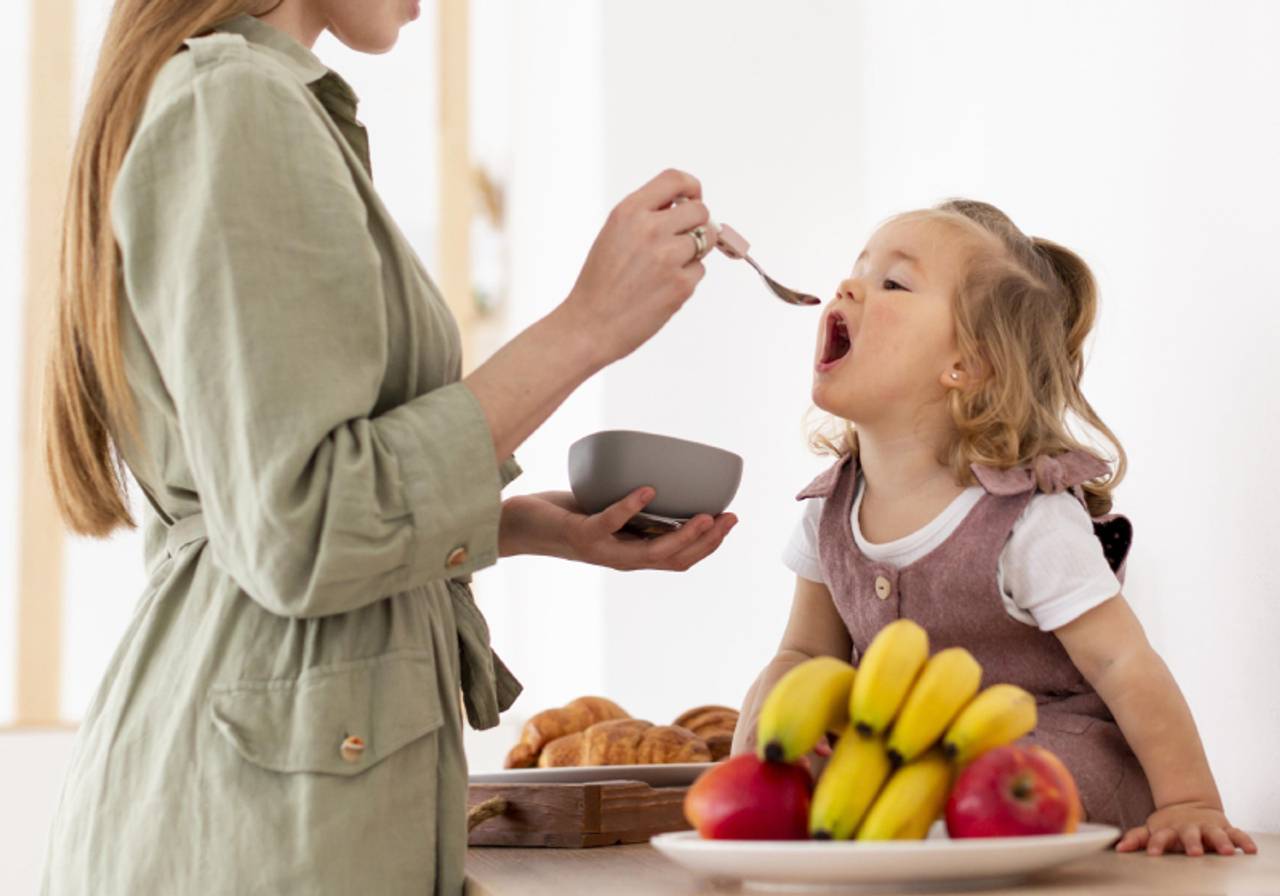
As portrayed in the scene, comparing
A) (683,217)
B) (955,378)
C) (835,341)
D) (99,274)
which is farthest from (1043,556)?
(99,274)

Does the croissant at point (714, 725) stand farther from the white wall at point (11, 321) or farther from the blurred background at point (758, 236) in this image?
the white wall at point (11, 321)

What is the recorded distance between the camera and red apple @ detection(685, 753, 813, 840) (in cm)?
81

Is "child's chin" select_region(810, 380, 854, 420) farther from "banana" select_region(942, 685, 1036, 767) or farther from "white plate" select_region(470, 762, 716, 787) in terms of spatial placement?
"banana" select_region(942, 685, 1036, 767)

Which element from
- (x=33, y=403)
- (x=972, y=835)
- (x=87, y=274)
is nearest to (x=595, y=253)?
(x=87, y=274)

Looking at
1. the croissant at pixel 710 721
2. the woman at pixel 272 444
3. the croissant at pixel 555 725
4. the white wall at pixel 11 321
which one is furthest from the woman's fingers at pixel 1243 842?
the white wall at pixel 11 321

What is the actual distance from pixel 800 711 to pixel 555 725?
88cm

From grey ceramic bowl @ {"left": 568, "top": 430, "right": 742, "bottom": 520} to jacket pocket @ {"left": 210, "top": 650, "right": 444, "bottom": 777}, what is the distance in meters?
0.30

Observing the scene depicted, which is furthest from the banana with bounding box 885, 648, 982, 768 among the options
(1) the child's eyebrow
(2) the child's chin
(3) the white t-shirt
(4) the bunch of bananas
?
(1) the child's eyebrow

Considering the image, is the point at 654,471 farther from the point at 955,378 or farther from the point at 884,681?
the point at 884,681

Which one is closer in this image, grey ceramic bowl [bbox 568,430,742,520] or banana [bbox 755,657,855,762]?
banana [bbox 755,657,855,762]

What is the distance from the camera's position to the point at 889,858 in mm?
747

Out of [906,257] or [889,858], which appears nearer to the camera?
[889,858]

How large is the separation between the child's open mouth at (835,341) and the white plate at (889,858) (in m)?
0.66

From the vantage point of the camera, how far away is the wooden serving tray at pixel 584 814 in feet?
4.02
